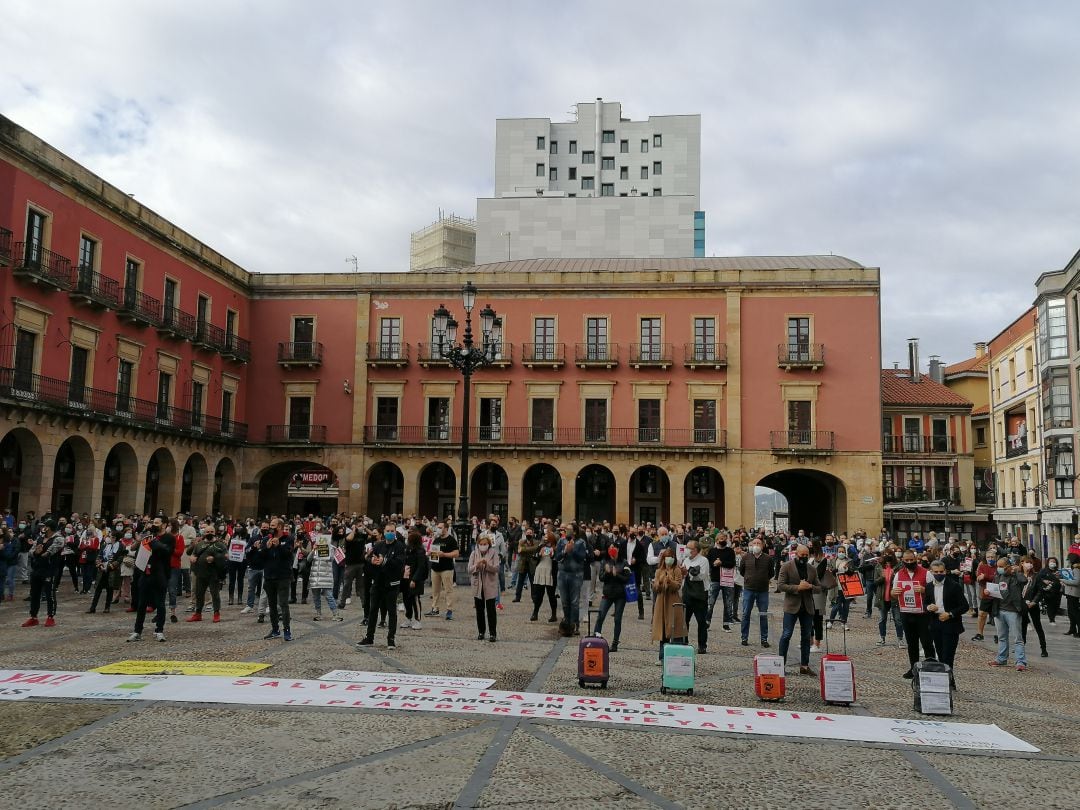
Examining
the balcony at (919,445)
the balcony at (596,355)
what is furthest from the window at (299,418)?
the balcony at (919,445)

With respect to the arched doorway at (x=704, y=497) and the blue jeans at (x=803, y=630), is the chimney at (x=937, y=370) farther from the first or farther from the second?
the blue jeans at (x=803, y=630)

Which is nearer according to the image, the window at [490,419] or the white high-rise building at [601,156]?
the window at [490,419]

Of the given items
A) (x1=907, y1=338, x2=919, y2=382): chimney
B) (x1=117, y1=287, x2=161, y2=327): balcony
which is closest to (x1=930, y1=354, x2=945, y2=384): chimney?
(x1=907, y1=338, x2=919, y2=382): chimney

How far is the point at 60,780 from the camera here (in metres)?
6.00

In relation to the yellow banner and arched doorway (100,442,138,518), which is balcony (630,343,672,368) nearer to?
arched doorway (100,442,138,518)

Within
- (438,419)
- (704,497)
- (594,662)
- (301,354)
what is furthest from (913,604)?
(301,354)

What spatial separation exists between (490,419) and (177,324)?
13.4 meters

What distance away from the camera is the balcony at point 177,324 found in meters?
31.5

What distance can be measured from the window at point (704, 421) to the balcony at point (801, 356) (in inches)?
136

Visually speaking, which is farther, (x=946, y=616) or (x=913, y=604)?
(x=913, y=604)

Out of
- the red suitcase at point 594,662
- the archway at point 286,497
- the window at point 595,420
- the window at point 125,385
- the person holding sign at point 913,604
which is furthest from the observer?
the archway at point 286,497

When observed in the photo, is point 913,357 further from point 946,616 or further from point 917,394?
point 946,616

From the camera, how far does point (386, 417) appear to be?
3753 centimetres

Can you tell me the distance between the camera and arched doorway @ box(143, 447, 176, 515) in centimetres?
3112
